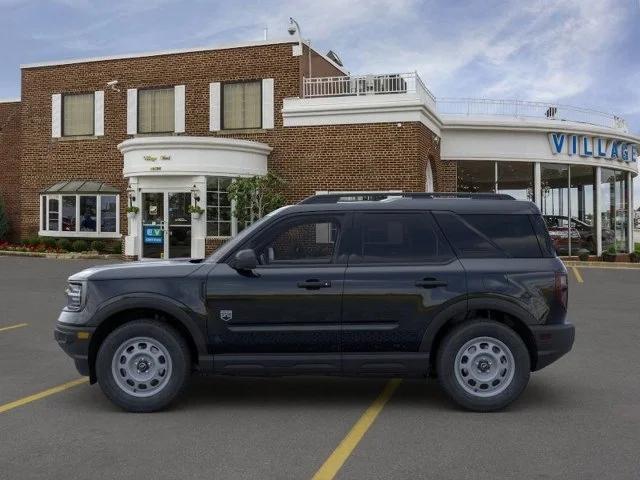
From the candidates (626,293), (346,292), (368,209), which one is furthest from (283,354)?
(626,293)

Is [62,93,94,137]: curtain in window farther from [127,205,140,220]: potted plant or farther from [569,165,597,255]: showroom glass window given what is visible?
[569,165,597,255]: showroom glass window

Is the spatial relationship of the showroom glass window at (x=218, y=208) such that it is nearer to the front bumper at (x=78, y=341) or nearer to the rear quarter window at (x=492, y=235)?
the front bumper at (x=78, y=341)

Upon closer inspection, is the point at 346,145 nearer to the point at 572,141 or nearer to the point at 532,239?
the point at 572,141

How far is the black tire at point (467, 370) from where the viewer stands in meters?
5.96

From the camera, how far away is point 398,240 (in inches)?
243

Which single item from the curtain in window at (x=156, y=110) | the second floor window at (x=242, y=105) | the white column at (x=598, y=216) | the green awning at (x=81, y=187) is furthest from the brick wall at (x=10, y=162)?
the white column at (x=598, y=216)

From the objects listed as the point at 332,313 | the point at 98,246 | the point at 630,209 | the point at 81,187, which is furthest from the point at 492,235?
the point at 630,209

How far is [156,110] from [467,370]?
21.9 metres

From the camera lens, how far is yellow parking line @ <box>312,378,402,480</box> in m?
4.51

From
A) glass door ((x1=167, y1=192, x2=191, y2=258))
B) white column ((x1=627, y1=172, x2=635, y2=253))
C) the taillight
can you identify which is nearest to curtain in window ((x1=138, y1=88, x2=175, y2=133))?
glass door ((x1=167, y1=192, x2=191, y2=258))

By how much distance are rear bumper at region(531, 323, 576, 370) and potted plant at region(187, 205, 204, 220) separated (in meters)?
17.1

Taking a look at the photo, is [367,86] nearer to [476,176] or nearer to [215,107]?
[215,107]

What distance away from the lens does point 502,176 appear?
26188 mm

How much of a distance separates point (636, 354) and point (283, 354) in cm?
494
